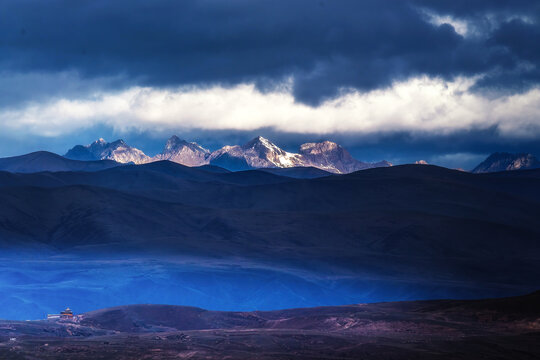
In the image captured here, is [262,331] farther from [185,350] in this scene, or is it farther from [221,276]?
[221,276]

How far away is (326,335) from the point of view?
10062cm

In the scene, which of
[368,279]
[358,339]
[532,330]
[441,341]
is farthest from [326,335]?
[368,279]

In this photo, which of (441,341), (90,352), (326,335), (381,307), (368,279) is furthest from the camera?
(368,279)

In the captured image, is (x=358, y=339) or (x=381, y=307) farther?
(x=381, y=307)

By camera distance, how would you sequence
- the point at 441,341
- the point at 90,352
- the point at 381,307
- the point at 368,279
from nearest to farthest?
1. the point at 90,352
2. the point at 441,341
3. the point at 381,307
4. the point at 368,279

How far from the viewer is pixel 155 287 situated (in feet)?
601

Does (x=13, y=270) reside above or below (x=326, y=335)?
above

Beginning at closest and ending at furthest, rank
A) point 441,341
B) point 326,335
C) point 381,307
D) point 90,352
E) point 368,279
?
point 90,352
point 441,341
point 326,335
point 381,307
point 368,279

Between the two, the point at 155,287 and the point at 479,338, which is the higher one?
the point at 155,287

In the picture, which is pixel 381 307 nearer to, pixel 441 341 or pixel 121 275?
pixel 441 341

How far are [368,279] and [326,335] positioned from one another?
92.4m

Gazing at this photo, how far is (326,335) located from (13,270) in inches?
4437

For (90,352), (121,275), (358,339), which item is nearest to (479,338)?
(358,339)

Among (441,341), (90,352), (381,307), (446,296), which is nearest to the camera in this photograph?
(90,352)
